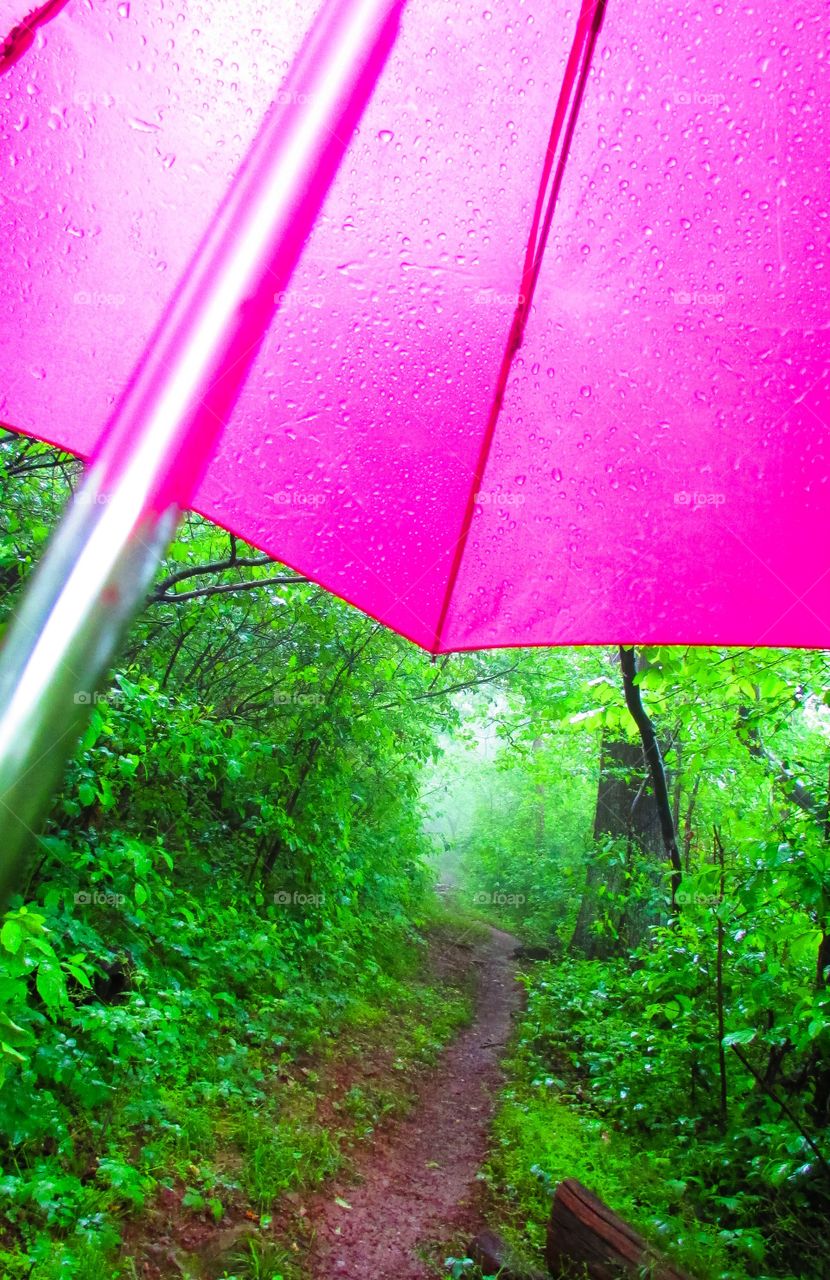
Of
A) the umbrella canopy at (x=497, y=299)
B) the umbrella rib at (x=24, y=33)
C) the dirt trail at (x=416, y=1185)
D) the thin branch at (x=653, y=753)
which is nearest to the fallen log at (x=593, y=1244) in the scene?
the dirt trail at (x=416, y=1185)

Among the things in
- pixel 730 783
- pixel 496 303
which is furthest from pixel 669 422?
pixel 730 783

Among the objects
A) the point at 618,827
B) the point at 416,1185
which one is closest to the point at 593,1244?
the point at 416,1185

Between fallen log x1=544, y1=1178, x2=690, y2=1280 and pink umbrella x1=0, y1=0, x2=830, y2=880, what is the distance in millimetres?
3462

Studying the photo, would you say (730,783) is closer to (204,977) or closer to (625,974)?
(625,974)

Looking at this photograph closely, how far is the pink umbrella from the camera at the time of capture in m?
1.31

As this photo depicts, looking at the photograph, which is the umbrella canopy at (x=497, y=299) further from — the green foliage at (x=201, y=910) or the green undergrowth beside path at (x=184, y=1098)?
the green undergrowth beside path at (x=184, y=1098)

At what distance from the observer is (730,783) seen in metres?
8.77

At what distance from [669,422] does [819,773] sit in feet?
13.4

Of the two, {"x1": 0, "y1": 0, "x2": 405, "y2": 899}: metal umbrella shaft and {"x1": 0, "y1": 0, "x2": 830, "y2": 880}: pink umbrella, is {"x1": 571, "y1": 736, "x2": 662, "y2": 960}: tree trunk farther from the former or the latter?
{"x1": 0, "y1": 0, "x2": 405, "y2": 899}: metal umbrella shaft

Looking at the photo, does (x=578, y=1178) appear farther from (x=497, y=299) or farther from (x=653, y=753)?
(x=497, y=299)

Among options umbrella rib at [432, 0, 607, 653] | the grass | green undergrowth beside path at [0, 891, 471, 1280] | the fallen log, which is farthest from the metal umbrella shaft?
the grass

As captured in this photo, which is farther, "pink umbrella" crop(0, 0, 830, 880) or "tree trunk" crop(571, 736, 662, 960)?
"tree trunk" crop(571, 736, 662, 960)

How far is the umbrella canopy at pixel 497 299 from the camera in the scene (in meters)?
1.31

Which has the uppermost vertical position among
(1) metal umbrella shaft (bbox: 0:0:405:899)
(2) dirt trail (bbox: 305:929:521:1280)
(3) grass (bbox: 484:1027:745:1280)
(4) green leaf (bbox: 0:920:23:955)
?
(1) metal umbrella shaft (bbox: 0:0:405:899)
